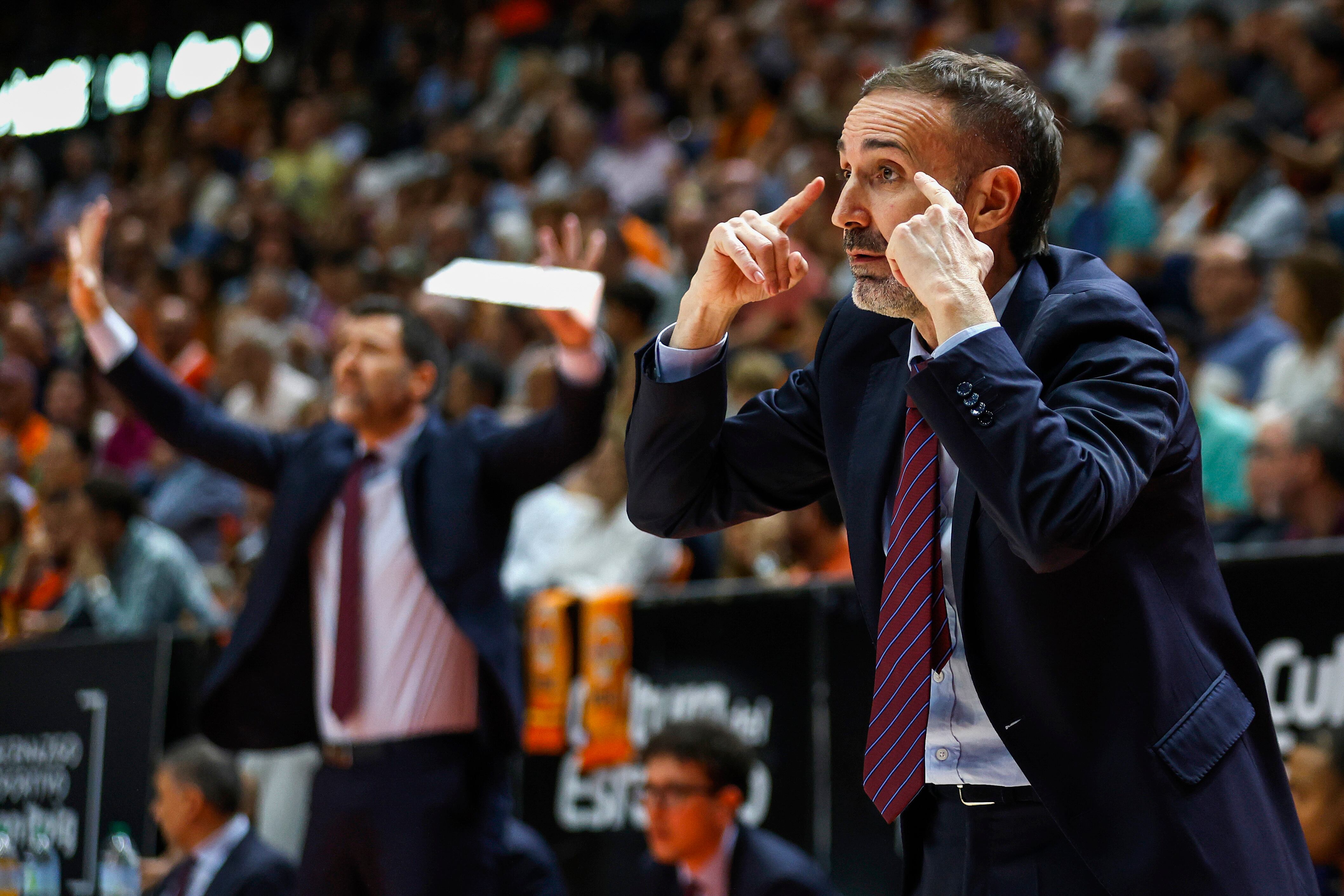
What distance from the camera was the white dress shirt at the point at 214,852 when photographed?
5.25 meters

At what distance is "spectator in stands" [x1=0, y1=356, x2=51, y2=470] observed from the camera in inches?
378

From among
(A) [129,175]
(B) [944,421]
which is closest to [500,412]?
(B) [944,421]

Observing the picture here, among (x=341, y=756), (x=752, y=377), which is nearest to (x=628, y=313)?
(x=752, y=377)

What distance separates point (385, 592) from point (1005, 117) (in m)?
2.43

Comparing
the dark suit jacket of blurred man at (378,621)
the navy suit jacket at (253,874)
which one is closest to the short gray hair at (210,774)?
the navy suit jacket at (253,874)

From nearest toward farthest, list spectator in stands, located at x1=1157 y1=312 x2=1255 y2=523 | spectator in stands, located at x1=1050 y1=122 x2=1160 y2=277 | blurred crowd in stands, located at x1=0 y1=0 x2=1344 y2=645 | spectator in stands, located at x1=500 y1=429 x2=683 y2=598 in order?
spectator in stands, located at x1=1157 y1=312 x2=1255 y2=523 → spectator in stands, located at x1=500 y1=429 x2=683 y2=598 → blurred crowd in stands, located at x1=0 y1=0 x2=1344 y2=645 → spectator in stands, located at x1=1050 y1=122 x2=1160 y2=277

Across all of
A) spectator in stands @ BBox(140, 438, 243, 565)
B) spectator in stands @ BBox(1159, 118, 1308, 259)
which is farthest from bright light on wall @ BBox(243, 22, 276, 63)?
spectator in stands @ BBox(1159, 118, 1308, 259)

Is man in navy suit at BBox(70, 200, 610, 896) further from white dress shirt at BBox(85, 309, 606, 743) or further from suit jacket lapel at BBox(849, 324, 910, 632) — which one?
suit jacket lapel at BBox(849, 324, 910, 632)

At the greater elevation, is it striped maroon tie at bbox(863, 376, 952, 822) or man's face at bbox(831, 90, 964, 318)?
man's face at bbox(831, 90, 964, 318)

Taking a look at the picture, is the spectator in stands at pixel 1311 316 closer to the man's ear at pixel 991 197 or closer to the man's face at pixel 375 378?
the man's face at pixel 375 378

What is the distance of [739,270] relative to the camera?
2.36 meters

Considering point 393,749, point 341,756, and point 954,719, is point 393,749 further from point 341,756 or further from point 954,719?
point 954,719

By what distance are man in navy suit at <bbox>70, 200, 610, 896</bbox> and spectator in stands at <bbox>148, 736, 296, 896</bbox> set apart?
1091mm

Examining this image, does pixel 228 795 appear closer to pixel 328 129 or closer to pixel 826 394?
pixel 826 394
